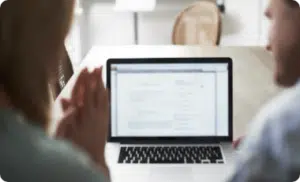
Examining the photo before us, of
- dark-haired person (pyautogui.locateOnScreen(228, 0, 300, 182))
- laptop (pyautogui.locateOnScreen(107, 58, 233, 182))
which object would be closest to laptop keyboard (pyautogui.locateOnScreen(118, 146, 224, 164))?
laptop (pyautogui.locateOnScreen(107, 58, 233, 182))

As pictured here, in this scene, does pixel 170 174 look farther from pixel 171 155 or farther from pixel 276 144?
pixel 276 144

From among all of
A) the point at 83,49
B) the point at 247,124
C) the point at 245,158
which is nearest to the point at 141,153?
the point at 247,124

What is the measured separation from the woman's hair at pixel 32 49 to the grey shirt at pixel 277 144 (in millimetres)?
298

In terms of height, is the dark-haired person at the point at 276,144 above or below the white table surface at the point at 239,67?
above

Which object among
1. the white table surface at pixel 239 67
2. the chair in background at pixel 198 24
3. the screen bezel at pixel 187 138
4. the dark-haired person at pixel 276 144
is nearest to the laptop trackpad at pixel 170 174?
the screen bezel at pixel 187 138

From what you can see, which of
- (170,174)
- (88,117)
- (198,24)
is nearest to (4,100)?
(88,117)

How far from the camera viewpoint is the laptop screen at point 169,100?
5.33ft

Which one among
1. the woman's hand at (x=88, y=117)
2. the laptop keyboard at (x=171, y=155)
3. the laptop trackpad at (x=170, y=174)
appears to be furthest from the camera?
the laptop keyboard at (x=171, y=155)

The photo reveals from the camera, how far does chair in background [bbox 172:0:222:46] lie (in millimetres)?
3924

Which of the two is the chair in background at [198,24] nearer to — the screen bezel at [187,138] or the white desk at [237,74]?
the white desk at [237,74]

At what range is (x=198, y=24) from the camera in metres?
3.96

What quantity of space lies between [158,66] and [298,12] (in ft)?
2.79

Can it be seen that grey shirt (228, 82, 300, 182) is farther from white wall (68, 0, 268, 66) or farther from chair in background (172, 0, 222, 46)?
white wall (68, 0, 268, 66)

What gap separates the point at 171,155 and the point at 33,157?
2.87 ft
